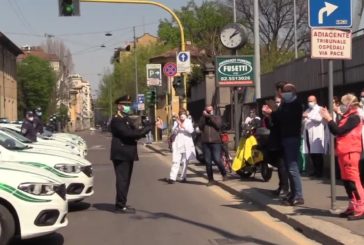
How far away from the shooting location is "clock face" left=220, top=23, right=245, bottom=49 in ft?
54.5

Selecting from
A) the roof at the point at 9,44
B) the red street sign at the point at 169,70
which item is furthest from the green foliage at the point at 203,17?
the red street sign at the point at 169,70

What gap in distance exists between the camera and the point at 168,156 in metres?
26.5

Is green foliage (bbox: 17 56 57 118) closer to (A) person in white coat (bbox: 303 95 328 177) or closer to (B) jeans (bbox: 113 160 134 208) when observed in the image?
(A) person in white coat (bbox: 303 95 328 177)

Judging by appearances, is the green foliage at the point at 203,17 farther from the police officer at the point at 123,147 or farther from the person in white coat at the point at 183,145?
the police officer at the point at 123,147

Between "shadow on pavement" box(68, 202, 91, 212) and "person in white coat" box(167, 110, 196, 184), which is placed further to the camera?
"person in white coat" box(167, 110, 196, 184)

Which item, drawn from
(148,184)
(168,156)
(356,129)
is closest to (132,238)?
(356,129)

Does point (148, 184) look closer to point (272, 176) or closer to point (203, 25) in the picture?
point (272, 176)

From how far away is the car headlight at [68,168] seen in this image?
10365 millimetres

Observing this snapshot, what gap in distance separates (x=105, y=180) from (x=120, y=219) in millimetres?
6560

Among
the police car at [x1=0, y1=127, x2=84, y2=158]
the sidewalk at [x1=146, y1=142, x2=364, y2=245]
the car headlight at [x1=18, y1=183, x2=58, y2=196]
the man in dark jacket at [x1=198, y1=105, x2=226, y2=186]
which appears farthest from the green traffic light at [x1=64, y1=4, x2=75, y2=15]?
the car headlight at [x1=18, y1=183, x2=58, y2=196]

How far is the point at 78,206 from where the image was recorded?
37.7ft

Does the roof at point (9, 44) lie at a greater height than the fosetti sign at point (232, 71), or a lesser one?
greater

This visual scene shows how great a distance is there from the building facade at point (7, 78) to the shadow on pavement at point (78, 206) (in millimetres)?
52855

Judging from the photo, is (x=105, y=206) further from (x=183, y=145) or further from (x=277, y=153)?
(x=183, y=145)
